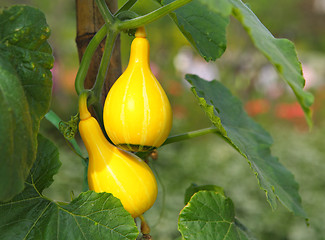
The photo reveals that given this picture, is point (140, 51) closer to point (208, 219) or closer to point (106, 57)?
point (106, 57)

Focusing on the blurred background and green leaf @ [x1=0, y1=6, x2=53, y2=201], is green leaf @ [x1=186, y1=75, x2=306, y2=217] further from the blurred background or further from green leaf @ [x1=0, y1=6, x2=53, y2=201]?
green leaf @ [x1=0, y1=6, x2=53, y2=201]

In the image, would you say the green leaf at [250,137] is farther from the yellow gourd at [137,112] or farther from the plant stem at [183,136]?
the yellow gourd at [137,112]

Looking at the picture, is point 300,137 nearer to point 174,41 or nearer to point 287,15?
point 174,41

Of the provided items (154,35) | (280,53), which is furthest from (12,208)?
(154,35)

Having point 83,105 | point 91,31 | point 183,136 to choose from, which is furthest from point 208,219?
point 91,31

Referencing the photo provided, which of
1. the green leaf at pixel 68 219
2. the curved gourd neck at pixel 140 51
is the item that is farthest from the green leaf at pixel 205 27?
the green leaf at pixel 68 219

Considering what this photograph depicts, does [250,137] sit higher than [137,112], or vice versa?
[137,112]
